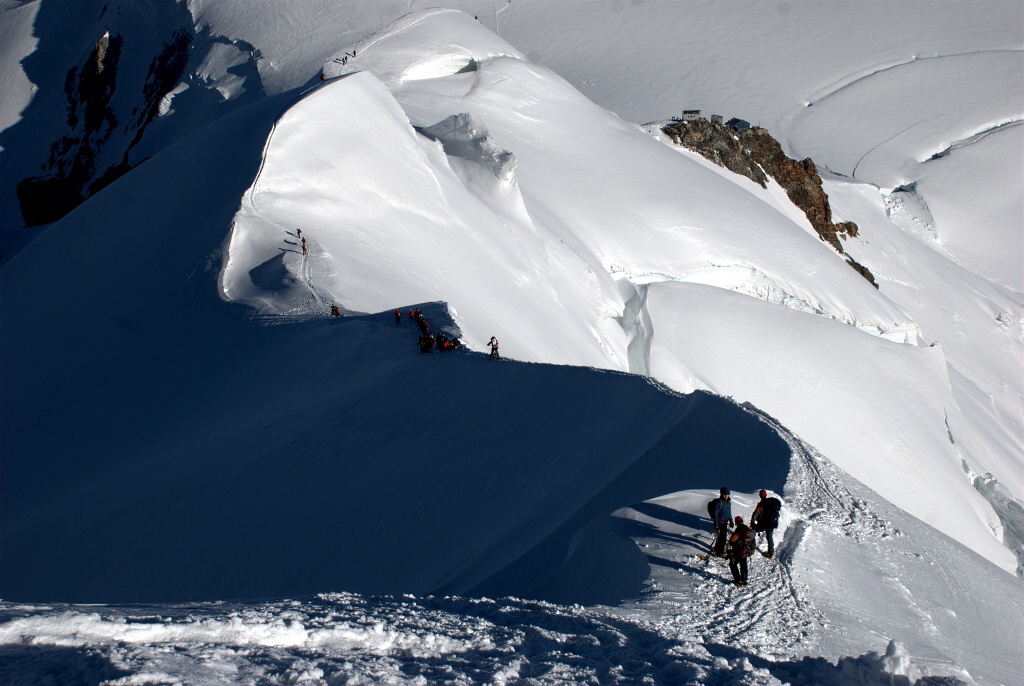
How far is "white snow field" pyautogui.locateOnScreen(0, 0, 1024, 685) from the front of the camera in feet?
17.1

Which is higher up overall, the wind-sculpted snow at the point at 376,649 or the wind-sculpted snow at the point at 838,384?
the wind-sculpted snow at the point at 376,649

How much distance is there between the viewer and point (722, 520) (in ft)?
21.3

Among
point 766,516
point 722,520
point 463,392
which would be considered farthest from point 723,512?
point 463,392

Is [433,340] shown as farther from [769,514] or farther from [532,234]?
[532,234]

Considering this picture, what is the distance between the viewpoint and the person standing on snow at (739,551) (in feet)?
20.1

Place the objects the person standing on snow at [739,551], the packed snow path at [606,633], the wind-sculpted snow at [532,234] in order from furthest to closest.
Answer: the wind-sculpted snow at [532,234] → the person standing on snow at [739,551] → the packed snow path at [606,633]

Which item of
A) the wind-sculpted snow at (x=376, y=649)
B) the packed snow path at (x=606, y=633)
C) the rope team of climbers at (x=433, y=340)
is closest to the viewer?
the wind-sculpted snow at (x=376, y=649)

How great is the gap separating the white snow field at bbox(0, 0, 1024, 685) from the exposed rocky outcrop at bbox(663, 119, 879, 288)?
1127 millimetres

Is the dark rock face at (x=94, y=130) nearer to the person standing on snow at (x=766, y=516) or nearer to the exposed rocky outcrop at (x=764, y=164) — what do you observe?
the exposed rocky outcrop at (x=764, y=164)

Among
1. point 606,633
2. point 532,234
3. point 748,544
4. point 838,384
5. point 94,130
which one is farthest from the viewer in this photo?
point 94,130

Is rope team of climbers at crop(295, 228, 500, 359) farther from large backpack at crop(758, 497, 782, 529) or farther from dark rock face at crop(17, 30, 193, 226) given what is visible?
dark rock face at crop(17, 30, 193, 226)

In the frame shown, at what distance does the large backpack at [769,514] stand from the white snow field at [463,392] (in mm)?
306

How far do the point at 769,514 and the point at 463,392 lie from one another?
4.99 m

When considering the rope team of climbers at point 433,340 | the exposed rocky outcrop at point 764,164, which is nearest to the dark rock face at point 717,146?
the exposed rocky outcrop at point 764,164
